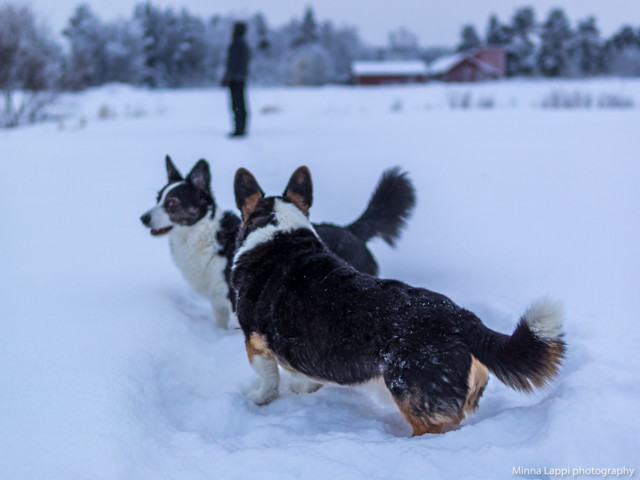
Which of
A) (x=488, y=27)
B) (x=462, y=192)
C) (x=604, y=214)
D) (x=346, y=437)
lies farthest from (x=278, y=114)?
(x=488, y=27)

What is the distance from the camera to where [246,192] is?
8.12 feet

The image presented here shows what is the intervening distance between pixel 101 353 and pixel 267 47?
160ft

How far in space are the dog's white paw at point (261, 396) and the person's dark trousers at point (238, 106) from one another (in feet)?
21.9

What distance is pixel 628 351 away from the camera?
7.25ft

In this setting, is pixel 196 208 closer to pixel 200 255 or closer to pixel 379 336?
pixel 200 255

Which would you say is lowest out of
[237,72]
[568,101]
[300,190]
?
[300,190]

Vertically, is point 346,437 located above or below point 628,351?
below

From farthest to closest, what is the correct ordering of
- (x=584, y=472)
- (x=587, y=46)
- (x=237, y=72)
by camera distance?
1. (x=587, y=46)
2. (x=237, y=72)
3. (x=584, y=472)

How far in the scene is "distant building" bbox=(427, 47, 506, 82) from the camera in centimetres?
4097

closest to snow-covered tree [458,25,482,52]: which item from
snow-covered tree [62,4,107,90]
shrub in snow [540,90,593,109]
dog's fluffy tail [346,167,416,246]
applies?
snow-covered tree [62,4,107,90]

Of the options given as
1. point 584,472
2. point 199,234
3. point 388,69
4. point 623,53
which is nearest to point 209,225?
point 199,234

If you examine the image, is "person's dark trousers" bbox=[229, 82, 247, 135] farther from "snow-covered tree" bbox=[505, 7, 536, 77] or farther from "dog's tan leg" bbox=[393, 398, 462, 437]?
"snow-covered tree" bbox=[505, 7, 536, 77]

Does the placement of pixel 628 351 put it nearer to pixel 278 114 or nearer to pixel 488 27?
pixel 278 114

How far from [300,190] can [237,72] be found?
673 centimetres
